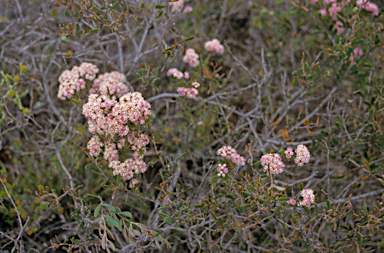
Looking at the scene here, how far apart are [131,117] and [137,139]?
0.21 metres

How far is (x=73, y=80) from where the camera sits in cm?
203

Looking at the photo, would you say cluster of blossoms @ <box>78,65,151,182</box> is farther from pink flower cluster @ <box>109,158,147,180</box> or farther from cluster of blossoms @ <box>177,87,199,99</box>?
cluster of blossoms @ <box>177,87,199,99</box>

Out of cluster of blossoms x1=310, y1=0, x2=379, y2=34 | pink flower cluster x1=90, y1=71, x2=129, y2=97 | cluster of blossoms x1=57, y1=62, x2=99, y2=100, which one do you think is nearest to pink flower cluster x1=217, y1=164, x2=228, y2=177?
pink flower cluster x1=90, y1=71, x2=129, y2=97

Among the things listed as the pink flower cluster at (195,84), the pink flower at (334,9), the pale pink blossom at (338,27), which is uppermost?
the pink flower at (334,9)

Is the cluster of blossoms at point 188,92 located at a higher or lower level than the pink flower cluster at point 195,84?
lower

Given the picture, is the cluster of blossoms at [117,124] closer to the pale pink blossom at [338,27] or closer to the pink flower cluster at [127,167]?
the pink flower cluster at [127,167]

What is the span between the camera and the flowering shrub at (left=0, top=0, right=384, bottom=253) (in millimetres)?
1844

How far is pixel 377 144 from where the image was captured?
225 cm

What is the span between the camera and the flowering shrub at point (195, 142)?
1.84 metres

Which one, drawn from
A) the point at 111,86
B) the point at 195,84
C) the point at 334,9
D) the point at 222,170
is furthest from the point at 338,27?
the point at 111,86

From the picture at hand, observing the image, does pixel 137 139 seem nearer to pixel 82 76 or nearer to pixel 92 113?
pixel 92 113

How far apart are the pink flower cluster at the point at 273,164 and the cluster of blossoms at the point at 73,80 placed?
1420 mm

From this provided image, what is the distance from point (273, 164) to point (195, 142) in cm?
100

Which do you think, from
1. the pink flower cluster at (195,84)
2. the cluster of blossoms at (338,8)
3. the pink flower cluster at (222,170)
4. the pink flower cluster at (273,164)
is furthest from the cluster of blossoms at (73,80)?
the cluster of blossoms at (338,8)
